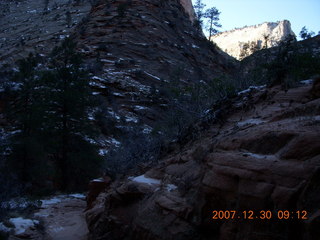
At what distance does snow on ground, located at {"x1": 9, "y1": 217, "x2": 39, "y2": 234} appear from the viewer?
698 cm

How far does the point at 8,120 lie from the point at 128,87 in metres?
7.60

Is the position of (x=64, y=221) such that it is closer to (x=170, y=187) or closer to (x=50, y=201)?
(x=50, y=201)

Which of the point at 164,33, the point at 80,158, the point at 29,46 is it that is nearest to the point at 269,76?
the point at 80,158

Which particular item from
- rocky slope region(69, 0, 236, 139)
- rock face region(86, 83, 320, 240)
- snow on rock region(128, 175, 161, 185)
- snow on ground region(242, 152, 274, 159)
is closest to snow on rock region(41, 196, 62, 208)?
rock face region(86, 83, 320, 240)

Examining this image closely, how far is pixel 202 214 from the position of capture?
3.99 metres

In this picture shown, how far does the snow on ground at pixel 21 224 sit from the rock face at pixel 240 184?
1.89 meters

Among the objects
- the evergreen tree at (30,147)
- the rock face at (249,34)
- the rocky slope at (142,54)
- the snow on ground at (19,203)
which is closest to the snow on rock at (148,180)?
the snow on ground at (19,203)

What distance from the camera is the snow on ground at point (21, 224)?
6983 millimetres

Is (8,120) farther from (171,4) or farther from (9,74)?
(171,4)

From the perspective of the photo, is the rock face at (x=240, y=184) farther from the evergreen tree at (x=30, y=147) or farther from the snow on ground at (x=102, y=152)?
the snow on ground at (x=102, y=152)

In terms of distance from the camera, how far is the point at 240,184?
3.65 metres

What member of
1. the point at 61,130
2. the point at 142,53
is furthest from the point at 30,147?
the point at 142,53
